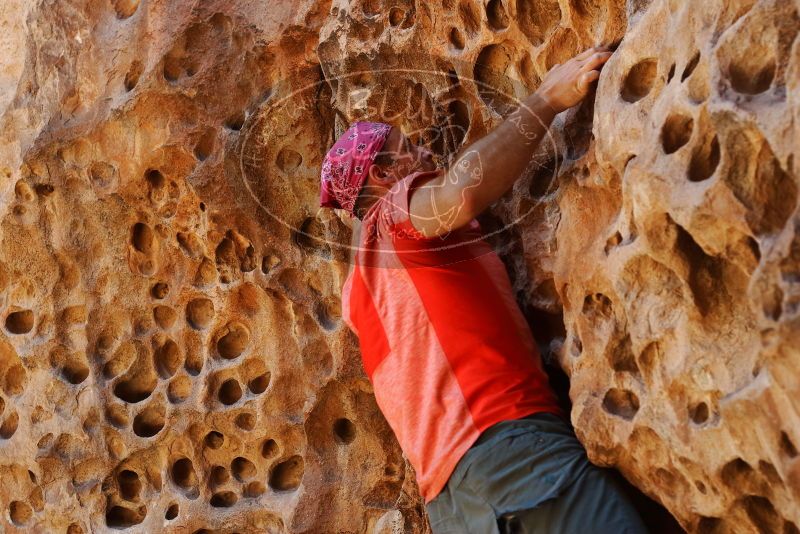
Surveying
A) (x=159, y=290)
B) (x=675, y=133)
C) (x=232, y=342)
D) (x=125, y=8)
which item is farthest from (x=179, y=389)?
(x=675, y=133)

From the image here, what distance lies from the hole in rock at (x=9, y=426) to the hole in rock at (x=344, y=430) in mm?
995

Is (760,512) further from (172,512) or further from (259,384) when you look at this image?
(172,512)

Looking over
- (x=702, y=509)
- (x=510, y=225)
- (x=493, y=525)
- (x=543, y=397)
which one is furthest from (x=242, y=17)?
(x=702, y=509)

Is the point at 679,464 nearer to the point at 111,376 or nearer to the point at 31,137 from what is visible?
the point at 111,376

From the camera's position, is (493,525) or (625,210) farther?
(493,525)

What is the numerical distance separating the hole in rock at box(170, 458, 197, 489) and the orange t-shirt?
0.83 meters

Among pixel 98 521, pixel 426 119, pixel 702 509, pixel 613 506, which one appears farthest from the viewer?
pixel 98 521

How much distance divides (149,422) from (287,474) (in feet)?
1.44

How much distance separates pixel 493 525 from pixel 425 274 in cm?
56

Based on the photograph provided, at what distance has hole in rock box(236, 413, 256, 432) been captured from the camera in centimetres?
266

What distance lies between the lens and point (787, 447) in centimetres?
139

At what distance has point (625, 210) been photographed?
1.72 meters

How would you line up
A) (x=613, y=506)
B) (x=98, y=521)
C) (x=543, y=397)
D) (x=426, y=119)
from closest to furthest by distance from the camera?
(x=613, y=506)
(x=543, y=397)
(x=426, y=119)
(x=98, y=521)

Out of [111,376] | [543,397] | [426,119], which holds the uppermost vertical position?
[426,119]
